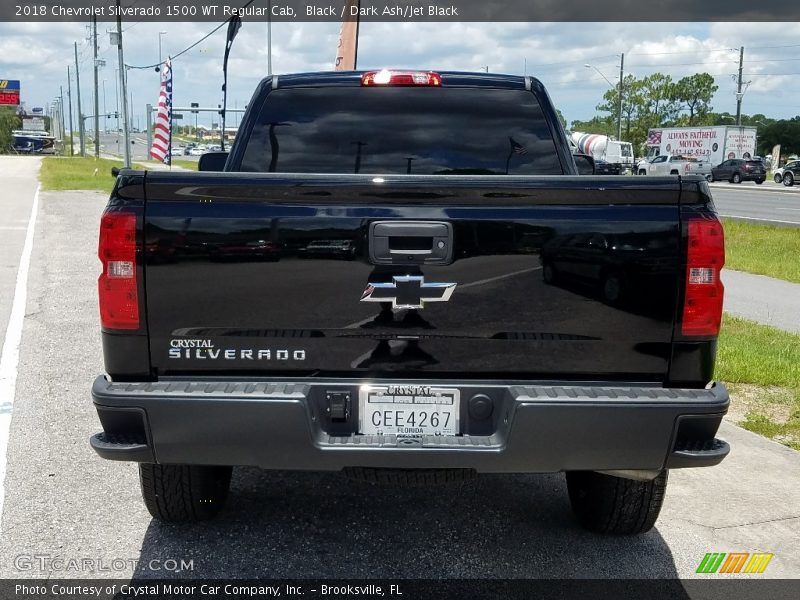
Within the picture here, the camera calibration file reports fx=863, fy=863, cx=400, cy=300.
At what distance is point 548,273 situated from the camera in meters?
3.07

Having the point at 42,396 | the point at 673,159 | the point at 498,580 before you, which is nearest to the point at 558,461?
the point at 498,580

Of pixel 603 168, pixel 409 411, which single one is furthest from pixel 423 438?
pixel 603 168

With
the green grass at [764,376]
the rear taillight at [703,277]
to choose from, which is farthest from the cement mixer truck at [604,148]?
the rear taillight at [703,277]

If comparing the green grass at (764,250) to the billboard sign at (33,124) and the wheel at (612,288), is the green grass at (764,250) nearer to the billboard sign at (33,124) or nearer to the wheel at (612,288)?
Answer: the wheel at (612,288)

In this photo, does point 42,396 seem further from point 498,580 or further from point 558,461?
point 558,461

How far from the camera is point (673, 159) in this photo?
187ft

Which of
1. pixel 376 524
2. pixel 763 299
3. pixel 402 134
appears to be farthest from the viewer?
pixel 763 299

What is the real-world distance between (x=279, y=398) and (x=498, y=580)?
123 cm

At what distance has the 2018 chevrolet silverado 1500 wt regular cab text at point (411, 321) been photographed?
3035 mm

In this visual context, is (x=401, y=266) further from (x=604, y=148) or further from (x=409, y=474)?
(x=604, y=148)

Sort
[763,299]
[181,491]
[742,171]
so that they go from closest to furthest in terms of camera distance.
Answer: [181,491], [763,299], [742,171]

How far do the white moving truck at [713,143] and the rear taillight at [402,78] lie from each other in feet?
186

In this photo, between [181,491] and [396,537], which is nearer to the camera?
[181,491]

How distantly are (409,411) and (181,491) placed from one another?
1245mm
